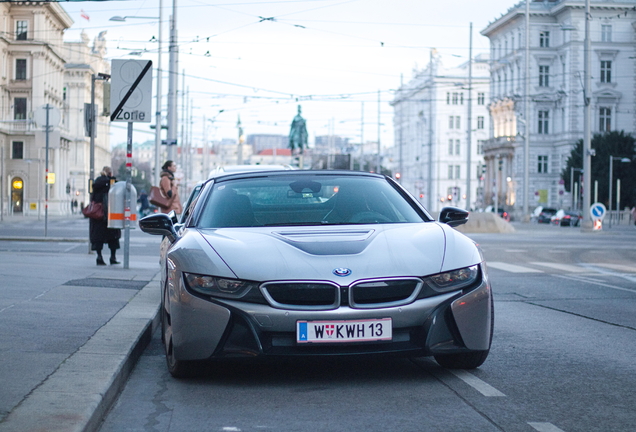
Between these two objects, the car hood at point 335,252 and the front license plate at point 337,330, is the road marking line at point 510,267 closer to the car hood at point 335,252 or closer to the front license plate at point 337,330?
the car hood at point 335,252

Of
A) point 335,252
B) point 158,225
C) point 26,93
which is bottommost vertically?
point 335,252

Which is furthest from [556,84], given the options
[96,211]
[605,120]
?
[96,211]

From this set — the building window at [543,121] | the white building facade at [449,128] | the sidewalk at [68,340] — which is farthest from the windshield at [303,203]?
the white building facade at [449,128]

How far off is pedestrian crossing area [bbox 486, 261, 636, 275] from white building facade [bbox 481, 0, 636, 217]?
6982 cm

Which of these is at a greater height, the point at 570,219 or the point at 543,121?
the point at 543,121

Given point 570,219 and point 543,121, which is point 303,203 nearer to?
point 570,219

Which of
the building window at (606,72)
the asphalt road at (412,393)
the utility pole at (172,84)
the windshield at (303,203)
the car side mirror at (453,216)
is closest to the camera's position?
the asphalt road at (412,393)

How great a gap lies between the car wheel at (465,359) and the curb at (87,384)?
2.16m

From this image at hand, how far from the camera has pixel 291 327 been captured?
18.9 ft

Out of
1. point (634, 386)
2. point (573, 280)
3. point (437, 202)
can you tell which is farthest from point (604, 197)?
point (634, 386)

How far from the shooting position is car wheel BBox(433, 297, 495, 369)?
644 centimetres

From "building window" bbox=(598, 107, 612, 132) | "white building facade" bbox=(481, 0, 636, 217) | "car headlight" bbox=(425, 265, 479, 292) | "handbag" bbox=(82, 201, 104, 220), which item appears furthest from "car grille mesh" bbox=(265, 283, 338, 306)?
"building window" bbox=(598, 107, 612, 132)

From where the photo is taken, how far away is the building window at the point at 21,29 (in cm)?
8669

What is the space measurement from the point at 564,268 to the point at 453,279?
519 inches
